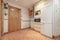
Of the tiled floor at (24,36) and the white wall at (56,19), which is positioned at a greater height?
the white wall at (56,19)

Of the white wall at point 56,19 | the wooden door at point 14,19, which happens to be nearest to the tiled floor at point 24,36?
the white wall at point 56,19

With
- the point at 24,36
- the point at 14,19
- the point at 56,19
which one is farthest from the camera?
the point at 14,19

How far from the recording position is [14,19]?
6.15 m

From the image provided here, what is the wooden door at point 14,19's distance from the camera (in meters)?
5.68

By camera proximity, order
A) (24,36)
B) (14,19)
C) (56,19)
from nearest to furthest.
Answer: (56,19) → (24,36) → (14,19)

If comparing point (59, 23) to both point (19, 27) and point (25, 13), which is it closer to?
point (19, 27)

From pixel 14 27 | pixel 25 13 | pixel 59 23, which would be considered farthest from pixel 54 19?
pixel 25 13

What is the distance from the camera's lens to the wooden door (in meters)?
5.68

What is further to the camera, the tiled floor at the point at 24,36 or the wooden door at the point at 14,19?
the wooden door at the point at 14,19

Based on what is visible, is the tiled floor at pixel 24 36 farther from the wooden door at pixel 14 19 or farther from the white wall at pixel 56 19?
the wooden door at pixel 14 19

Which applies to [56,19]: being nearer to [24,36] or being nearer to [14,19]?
[24,36]

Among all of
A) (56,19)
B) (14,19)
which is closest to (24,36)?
(56,19)

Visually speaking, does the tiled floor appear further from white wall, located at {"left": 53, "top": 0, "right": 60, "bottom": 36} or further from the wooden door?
the wooden door

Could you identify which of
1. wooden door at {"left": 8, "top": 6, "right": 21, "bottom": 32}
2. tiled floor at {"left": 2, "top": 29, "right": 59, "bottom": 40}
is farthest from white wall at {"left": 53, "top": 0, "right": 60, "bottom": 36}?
wooden door at {"left": 8, "top": 6, "right": 21, "bottom": 32}
